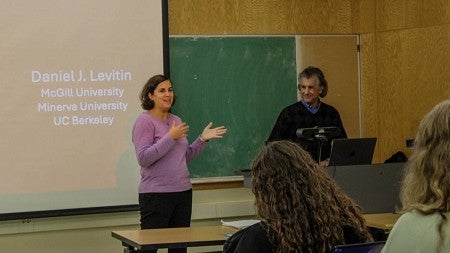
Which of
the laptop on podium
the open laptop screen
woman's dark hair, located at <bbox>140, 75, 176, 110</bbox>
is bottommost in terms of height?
the open laptop screen

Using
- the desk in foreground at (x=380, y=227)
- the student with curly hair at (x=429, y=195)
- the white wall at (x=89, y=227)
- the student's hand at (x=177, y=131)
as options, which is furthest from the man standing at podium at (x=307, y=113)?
the student with curly hair at (x=429, y=195)

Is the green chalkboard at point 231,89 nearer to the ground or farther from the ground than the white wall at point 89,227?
farther from the ground

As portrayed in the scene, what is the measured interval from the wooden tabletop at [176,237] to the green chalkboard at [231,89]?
1.95 metres

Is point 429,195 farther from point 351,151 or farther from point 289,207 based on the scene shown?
point 351,151

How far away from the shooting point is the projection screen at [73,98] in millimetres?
5641

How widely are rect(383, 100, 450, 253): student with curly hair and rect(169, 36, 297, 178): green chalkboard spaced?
437 centimetres

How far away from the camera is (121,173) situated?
234 inches

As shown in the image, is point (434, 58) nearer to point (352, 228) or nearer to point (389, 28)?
point (389, 28)

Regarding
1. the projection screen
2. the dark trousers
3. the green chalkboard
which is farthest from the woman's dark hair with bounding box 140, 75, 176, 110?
the green chalkboard

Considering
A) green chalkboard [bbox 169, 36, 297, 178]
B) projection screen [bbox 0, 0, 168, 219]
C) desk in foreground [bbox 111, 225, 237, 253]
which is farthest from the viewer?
green chalkboard [bbox 169, 36, 297, 178]

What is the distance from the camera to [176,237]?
403 centimetres

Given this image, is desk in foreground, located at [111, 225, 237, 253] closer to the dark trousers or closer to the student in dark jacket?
the dark trousers

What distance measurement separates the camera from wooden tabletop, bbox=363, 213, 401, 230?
162 inches

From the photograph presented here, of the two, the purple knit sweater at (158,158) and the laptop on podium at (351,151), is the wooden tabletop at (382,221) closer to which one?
the laptop on podium at (351,151)
